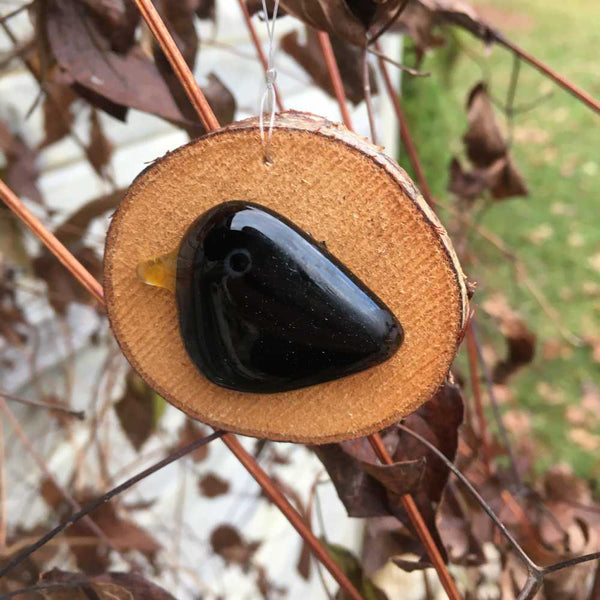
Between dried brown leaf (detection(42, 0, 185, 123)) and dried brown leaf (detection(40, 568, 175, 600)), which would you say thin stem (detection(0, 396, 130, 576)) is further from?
dried brown leaf (detection(42, 0, 185, 123))

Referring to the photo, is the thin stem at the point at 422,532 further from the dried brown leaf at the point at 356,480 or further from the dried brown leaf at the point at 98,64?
the dried brown leaf at the point at 98,64

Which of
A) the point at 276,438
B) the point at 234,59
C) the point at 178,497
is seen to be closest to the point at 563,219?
the point at 234,59

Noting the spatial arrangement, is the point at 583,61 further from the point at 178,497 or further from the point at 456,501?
the point at 456,501

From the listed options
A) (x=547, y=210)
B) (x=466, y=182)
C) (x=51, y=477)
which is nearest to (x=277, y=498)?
→ (x=51, y=477)

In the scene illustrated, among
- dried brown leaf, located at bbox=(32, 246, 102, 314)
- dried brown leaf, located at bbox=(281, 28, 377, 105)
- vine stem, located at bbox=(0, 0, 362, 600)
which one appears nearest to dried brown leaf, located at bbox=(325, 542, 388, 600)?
vine stem, located at bbox=(0, 0, 362, 600)

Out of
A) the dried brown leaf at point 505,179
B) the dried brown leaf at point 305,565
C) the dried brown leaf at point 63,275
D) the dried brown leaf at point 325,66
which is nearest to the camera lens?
the dried brown leaf at point 325,66

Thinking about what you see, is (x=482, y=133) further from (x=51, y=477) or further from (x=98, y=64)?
(x=51, y=477)

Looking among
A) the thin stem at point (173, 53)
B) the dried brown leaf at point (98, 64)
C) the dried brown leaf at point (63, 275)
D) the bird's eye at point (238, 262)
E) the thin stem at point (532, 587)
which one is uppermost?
the dried brown leaf at point (98, 64)

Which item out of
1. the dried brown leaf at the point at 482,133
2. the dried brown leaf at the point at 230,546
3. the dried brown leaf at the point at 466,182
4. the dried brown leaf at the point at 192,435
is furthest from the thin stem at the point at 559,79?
the dried brown leaf at the point at 230,546
